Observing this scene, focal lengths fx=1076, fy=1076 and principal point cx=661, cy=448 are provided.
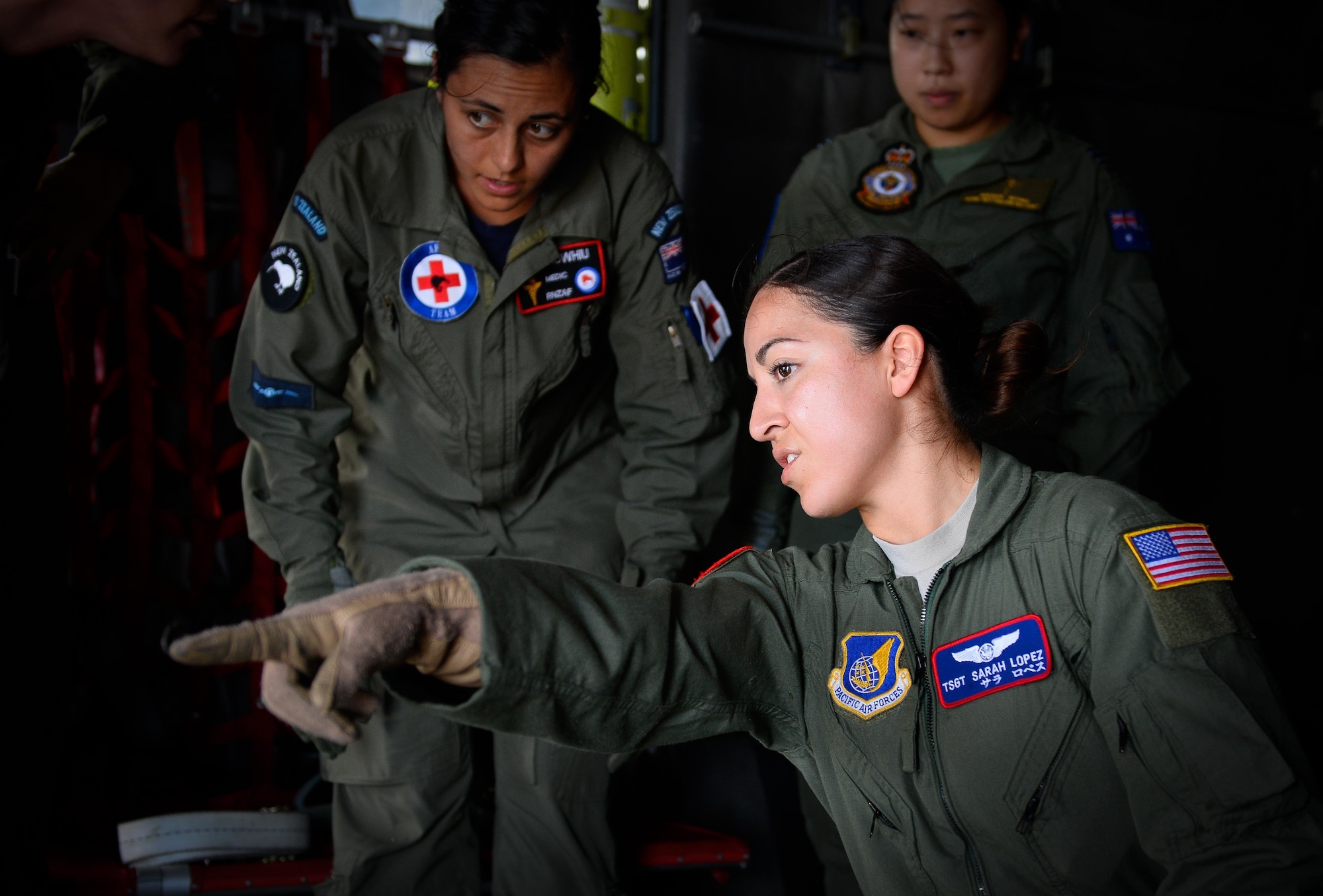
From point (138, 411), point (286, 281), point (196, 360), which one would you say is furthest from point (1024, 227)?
point (138, 411)

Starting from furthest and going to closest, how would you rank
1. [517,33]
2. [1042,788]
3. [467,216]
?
1. [467,216]
2. [517,33]
3. [1042,788]

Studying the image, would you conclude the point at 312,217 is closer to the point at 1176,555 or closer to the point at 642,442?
the point at 642,442

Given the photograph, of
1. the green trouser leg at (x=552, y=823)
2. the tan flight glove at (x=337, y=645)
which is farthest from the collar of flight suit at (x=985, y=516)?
the green trouser leg at (x=552, y=823)

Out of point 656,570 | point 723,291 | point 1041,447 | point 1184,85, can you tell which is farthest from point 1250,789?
point 1184,85

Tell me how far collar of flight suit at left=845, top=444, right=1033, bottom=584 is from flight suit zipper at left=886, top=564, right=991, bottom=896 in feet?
0.11

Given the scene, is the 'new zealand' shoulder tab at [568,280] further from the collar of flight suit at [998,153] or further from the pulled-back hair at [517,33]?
the collar of flight suit at [998,153]

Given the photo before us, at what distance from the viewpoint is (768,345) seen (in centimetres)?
127

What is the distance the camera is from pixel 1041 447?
2.13 meters

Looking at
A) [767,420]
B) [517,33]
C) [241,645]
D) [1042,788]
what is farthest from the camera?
[517,33]

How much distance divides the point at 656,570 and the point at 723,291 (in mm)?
1032

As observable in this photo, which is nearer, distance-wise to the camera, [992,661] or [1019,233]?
[992,661]

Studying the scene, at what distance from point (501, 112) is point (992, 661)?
1086mm

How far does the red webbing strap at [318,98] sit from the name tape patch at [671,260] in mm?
907

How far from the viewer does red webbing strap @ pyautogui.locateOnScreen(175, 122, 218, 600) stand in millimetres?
2314
